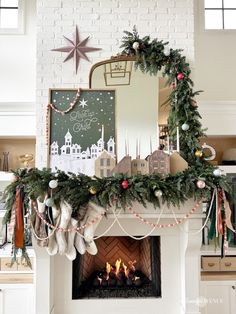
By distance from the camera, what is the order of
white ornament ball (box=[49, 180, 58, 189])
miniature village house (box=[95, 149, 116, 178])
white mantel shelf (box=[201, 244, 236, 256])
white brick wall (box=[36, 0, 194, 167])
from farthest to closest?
white mantel shelf (box=[201, 244, 236, 256])
white brick wall (box=[36, 0, 194, 167])
miniature village house (box=[95, 149, 116, 178])
white ornament ball (box=[49, 180, 58, 189])

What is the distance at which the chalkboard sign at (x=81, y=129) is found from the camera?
9.04 ft

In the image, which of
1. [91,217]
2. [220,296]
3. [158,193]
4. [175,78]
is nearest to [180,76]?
[175,78]

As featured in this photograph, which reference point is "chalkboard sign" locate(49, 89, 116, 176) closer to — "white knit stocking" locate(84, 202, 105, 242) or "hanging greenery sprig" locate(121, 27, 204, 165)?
"white knit stocking" locate(84, 202, 105, 242)

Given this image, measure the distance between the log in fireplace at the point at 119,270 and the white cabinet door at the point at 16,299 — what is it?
0.59 metres

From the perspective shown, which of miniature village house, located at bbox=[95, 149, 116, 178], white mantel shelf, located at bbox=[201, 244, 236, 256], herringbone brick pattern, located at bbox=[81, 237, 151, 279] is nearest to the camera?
miniature village house, located at bbox=[95, 149, 116, 178]

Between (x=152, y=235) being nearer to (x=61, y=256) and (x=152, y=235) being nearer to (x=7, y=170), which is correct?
(x=61, y=256)

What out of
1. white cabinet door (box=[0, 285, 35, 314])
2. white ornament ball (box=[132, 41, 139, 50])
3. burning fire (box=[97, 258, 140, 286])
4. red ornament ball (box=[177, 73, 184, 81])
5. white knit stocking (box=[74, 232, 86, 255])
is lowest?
white cabinet door (box=[0, 285, 35, 314])

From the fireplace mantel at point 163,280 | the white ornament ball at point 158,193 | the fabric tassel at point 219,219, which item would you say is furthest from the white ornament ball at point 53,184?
the fabric tassel at point 219,219

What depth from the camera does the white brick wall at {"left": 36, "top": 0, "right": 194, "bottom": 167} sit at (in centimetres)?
295

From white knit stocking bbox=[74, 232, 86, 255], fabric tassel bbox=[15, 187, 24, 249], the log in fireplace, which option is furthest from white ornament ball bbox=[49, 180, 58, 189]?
the log in fireplace

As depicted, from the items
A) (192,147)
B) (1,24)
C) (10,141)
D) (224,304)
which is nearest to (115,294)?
(224,304)

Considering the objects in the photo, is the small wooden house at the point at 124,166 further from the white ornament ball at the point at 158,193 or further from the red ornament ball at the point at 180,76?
the red ornament ball at the point at 180,76

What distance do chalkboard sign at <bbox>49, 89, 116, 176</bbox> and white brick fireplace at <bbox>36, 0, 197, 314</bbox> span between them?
0.46 ft

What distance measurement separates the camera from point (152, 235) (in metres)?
2.92
